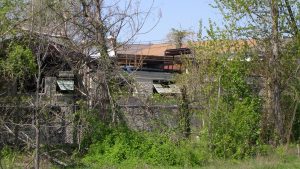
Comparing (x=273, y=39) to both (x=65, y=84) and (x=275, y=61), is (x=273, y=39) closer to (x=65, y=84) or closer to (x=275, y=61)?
(x=275, y=61)

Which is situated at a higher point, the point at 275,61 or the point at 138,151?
the point at 275,61

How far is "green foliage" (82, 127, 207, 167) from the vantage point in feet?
51.8

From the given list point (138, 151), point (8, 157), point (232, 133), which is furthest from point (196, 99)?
point (8, 157)

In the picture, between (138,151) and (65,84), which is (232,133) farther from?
(65,84)

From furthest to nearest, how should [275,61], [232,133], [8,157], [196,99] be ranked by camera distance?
1. [275,61]
2. [196,99]
3. [232,133]
4. [8,157]

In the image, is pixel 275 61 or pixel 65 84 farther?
pixel 275 61

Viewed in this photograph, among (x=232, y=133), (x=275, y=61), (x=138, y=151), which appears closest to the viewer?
(x=138, y=151)

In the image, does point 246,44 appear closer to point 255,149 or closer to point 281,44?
point 281,44

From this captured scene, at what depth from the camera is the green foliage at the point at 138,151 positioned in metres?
15.8

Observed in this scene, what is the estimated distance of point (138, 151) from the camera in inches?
632

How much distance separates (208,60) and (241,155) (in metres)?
4.93

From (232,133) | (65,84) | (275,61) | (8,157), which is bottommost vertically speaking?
(8,157)

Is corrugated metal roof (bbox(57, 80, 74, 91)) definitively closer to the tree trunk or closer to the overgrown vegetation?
the overgrown vegetation

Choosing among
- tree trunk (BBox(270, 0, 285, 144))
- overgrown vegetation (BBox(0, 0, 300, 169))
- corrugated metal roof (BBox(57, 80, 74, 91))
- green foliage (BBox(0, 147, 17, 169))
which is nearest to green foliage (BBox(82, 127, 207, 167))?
overgrown vegetation (BBox(0, 0, 300, 169))
